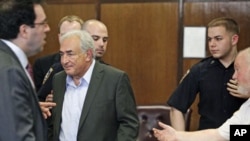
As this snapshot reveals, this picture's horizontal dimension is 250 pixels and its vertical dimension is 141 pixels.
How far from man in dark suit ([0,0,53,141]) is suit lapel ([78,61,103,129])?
2.37ft

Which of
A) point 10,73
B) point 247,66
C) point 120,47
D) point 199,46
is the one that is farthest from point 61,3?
point 10,73

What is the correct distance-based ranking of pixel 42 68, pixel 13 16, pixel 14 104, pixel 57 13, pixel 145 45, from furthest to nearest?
pixel 57 13 → pixel 145 45 → pixel 42 68 → pixel 13 16 → pixel 14 104

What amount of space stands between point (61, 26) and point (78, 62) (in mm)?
1341

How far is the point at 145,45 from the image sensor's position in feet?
16.8

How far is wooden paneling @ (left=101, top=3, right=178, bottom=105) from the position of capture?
5.06m

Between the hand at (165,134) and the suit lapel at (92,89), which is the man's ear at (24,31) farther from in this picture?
the hand at (165,134)

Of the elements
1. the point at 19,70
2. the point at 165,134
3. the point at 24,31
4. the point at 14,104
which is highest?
the point at 24,31

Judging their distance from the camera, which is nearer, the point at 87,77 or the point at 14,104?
the point at 14,104

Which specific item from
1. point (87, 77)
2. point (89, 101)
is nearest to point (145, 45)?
point (87, 77)

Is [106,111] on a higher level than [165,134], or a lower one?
higher

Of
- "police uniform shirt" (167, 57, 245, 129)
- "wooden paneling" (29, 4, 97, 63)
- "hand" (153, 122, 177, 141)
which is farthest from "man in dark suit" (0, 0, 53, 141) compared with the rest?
"wooden paneling" (29, 4, 97, 63)

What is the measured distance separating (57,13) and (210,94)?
2.58 meters

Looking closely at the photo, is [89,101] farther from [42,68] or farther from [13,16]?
[42,68]

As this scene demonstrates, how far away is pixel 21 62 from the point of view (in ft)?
6.66
